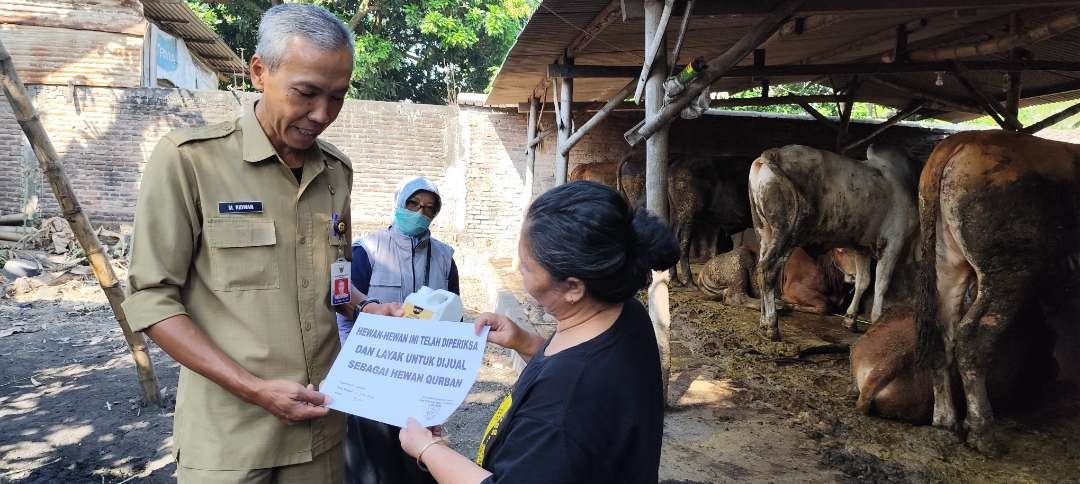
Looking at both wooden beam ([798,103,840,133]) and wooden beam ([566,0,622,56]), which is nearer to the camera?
wooden beam ([566,0,622,56])

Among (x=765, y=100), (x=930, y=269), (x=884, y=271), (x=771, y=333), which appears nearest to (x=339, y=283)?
(x=930, y=269)

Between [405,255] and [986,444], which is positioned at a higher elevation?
[405,255]

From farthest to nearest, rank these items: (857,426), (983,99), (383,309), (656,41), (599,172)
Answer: (599,172)
(983,99)
(857,426)
(656,41)
(383,309)

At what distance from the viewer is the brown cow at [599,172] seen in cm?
1106

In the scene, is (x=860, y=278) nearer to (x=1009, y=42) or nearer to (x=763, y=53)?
(x=763, y=53)

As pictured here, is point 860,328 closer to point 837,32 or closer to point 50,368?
point 837,32

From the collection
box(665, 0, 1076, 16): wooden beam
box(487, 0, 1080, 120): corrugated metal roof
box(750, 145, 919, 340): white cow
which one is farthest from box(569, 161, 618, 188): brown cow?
box(665, 0, 1076, 16): wooden beam

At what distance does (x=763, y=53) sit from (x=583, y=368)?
598cm

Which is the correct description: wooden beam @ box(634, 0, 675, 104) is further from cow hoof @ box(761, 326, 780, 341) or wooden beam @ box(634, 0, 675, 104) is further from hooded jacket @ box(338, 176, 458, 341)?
cow hoof @ box(761, 326, 780, 341)

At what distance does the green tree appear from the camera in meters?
17.6

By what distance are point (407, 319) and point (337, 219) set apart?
0.41m

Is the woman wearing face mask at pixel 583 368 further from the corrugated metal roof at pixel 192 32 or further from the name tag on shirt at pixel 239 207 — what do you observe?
the corrugated metal roof at pixel 192 32

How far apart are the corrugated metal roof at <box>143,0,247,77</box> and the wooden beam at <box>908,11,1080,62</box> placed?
1192cm

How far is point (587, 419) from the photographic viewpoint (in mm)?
1173
